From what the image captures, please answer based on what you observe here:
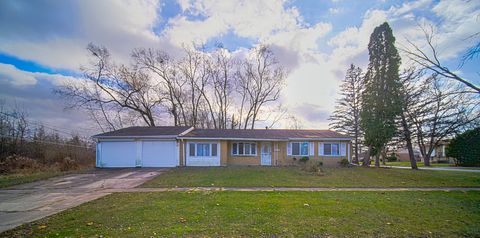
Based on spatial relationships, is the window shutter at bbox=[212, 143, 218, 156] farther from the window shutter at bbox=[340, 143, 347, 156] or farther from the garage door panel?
the window shutter at bbox=[340, 143, 347, 156]

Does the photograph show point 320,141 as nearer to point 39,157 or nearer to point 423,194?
point 423,194

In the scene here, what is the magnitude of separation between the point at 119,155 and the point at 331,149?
19785 millimetres

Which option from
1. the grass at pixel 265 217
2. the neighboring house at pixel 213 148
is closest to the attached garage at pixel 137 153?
the neighboring house at pixel 213 148

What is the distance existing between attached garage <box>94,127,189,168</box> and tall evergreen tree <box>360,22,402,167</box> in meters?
17.4

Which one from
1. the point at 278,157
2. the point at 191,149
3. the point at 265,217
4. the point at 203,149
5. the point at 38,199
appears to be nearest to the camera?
the point at 265,217

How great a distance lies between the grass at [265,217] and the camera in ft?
16.6

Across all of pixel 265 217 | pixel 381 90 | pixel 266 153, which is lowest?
pixel 265 217

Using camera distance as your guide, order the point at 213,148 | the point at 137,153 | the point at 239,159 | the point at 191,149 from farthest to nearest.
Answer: the point at 239,159
the point at 213,148
the point at 191,149
the point at 137,153

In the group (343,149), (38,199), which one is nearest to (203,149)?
(343,149)

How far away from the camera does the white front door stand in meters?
24.0

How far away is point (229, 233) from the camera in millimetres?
4941

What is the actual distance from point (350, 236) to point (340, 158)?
20.8 m

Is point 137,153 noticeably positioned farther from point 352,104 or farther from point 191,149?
point 352,104

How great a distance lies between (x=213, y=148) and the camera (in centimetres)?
2289
